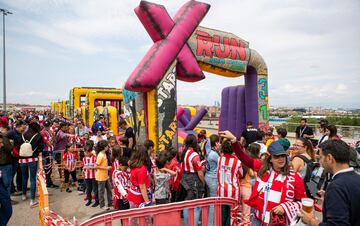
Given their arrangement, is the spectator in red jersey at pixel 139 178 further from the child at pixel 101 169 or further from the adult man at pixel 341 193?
the adult man at pixel 341 193

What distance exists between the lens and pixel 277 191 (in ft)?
7.54

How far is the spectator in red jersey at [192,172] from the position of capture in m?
3.67

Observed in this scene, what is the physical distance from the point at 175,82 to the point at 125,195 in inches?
165

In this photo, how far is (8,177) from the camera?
475 cm

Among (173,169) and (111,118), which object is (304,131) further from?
(111,118)

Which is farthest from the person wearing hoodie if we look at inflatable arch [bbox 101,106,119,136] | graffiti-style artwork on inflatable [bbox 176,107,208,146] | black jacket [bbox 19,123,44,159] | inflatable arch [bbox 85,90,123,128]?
inflatable arch [bbox 85,90,123,128]

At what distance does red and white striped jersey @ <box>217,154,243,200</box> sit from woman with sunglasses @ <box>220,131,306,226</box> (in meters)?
0.95

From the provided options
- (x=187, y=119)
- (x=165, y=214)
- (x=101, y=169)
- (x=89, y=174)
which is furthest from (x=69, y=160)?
(x=187, y=119)

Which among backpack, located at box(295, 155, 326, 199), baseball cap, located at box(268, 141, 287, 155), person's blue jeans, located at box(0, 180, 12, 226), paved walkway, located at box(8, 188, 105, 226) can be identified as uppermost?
baseball cap, located at box(268, 141, 287, 155)

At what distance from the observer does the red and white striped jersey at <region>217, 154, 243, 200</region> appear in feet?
11.3

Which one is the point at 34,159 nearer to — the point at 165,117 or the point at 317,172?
the point at 165,117

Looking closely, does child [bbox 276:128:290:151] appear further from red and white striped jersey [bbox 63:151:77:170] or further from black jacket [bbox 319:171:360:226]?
red and white striped jersey [bbox 63:151:77:170]

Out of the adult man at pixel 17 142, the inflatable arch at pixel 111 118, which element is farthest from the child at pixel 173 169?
the inflatable arch at pixel 111 118

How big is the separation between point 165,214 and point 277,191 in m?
1.08
